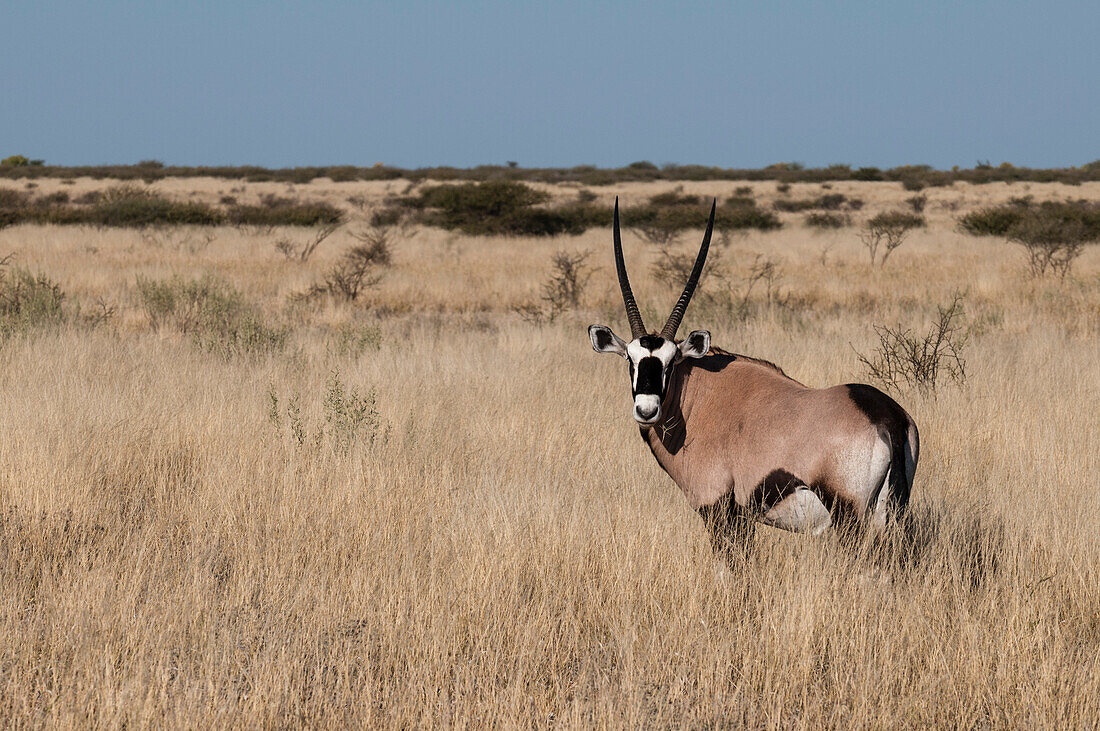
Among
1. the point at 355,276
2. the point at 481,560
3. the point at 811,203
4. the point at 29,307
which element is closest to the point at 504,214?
the point at 355,276

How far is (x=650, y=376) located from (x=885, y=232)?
19.8 m

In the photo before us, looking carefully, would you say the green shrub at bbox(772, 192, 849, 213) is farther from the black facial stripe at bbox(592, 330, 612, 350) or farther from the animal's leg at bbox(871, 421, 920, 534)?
the animal's leg at bbox(871, 421, 920, 534)

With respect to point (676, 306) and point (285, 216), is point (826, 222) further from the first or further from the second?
point (676, 306)

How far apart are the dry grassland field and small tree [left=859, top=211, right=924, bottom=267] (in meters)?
10.5

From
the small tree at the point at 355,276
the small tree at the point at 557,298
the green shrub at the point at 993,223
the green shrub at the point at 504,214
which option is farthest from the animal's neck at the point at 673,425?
the green shrub at the point at 993,223

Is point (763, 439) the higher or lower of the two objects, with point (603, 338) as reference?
lower

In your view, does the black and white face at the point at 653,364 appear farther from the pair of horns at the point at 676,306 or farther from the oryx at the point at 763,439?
the pair of horns at the point at 676,306

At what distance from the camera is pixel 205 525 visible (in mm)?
4227

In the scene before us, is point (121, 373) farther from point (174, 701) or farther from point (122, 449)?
point (174, 701)

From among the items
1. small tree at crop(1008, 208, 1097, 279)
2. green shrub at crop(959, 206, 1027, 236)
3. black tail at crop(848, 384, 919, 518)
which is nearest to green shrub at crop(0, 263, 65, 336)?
black tail at crop(848, 384, 919, 518)

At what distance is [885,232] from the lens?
70.2 feet

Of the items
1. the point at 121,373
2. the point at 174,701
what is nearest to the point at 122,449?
the point at 121,373

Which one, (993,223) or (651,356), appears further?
(993,223)

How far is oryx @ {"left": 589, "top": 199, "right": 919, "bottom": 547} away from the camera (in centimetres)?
313
